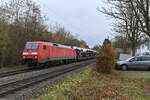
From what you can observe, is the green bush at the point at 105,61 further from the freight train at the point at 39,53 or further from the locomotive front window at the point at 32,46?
the locomotive front window at the point at 32,46

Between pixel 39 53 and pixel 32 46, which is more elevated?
pixel 32 46

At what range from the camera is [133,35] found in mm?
37312

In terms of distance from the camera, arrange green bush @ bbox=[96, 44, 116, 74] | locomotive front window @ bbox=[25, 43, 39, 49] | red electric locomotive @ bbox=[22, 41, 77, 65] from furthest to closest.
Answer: locomotive front window @ bbox=[25, 43, 39, 49] < red electric locomotive @ bbox=[22, 41, 77, 65] < green bush @ bbox=[96, 44, 116, 74]

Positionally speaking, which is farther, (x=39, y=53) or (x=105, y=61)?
(x=39, y=53)

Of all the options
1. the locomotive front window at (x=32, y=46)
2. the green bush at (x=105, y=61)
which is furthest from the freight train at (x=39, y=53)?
the green bush at (x=105, y=61)

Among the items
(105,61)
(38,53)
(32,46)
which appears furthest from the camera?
(32,46)

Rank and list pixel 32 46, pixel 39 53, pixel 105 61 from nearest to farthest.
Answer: pixel 105 61, pixel 39 53, pixel 32 46

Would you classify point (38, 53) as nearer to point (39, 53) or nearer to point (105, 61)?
point (39, 53)

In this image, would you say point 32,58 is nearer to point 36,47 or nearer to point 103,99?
point 36,47

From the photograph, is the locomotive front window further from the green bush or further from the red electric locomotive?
the green bush

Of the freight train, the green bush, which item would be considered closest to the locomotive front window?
the freight train

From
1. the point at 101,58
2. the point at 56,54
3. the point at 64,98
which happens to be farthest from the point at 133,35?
the point at 64,98

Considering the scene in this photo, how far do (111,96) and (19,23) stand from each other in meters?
27.5

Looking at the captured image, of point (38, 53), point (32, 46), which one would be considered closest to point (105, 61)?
point (38, 53)
